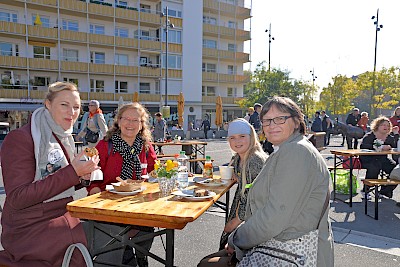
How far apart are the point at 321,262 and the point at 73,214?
→ 184 centimetres

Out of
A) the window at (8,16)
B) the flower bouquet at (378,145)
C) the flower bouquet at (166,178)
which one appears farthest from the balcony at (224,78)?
the flower bouquet at (166,178)

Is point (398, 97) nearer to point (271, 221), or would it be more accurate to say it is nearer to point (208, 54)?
point (208, 54)

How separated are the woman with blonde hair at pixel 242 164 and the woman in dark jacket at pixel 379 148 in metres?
4.97

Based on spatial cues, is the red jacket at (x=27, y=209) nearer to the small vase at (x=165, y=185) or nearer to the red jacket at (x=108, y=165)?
the small vase at (x=165, y=185)

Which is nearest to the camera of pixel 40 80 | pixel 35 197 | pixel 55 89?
pixel 35 197

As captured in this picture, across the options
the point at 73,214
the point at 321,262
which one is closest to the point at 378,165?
the point at 321,262

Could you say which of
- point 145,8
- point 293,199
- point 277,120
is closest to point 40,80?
point 145,8

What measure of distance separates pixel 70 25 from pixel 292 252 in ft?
120

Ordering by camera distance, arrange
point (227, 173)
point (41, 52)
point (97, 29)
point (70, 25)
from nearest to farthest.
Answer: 1. point (227, 173)
2. point (41, 52)
3. point (70, 25)
4. point (97, 29)

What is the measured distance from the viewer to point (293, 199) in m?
2.04

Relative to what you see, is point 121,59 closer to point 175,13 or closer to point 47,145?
point 175,13

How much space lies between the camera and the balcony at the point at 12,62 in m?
29.4

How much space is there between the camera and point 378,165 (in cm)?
743

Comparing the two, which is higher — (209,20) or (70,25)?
(209,20)
